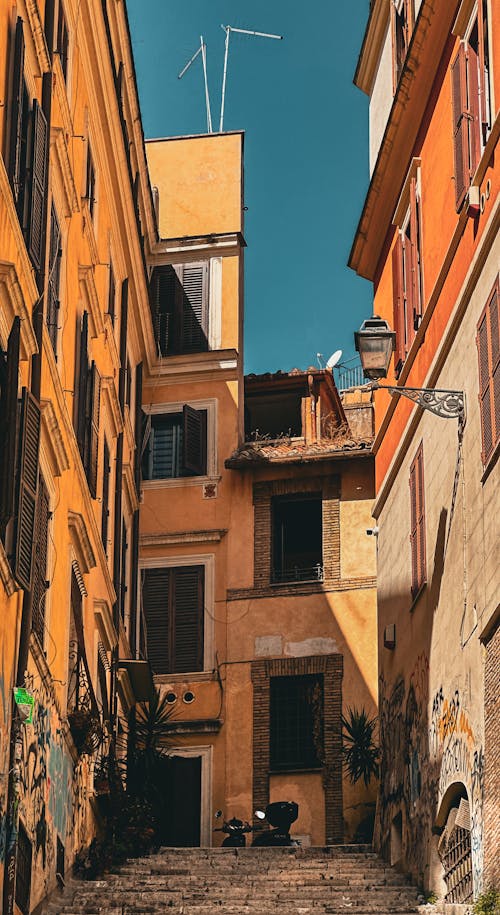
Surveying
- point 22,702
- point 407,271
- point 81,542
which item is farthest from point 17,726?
point 407,271

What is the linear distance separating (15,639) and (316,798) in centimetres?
1380

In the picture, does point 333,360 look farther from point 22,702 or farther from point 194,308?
point 22,702

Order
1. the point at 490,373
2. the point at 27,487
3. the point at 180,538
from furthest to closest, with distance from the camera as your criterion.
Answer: the point at 180,538 → the point at 27,487 → the point at 490,373

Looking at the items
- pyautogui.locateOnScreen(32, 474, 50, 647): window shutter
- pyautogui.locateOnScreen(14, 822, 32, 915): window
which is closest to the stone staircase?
pyautogui.locateOnScreen(14, 822, 32, 915): window

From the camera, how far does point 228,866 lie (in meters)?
21.2

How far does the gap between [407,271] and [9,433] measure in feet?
27.6

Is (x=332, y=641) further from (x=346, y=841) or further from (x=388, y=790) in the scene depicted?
(x=388, y=790)

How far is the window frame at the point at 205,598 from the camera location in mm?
30828

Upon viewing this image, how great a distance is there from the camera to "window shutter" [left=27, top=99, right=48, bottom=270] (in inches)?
710

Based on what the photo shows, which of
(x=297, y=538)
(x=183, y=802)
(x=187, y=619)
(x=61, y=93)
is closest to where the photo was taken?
(x=61, y=93)

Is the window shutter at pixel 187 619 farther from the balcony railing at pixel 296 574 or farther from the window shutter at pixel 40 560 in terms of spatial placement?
the window shutter at pixel 40 560

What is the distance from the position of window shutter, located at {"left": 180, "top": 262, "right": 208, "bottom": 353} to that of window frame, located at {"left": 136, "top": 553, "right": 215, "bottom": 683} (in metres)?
4.52

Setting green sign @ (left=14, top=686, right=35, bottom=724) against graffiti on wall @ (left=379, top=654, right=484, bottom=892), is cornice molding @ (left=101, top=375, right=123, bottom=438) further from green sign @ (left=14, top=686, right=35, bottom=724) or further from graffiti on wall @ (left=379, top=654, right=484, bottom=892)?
green sign @ (left=14, top=686, right=35, bottom=724)

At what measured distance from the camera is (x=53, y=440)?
19453 mm
